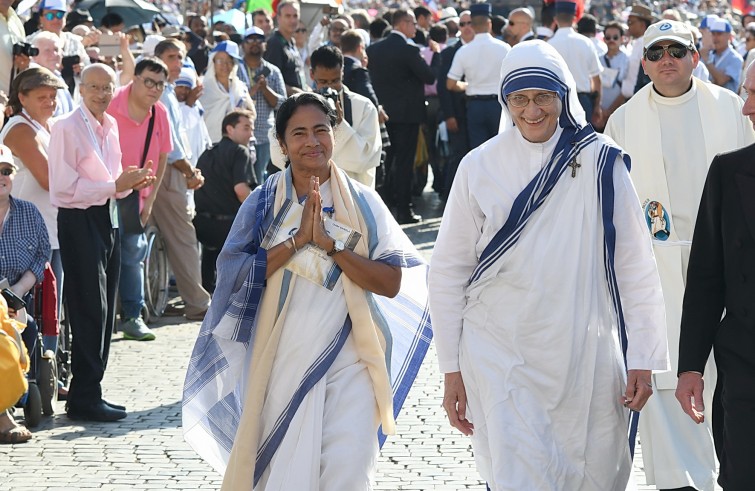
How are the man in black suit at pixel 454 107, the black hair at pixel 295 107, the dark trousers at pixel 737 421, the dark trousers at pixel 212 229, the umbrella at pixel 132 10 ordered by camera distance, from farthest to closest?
the umbrella at pixel 132 10 < the man in black suit at pixel 454 107 < the dark trousers at pixel 212 229 < the black hair at pixel 295 107 < the dark trousers at pixel 737 421

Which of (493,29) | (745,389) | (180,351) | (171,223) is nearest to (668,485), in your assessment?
(745,389)

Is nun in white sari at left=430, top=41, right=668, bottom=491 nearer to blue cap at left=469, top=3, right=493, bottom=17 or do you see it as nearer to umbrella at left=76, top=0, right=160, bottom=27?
blue cap at left=469, top=3, right=493, bottom=17

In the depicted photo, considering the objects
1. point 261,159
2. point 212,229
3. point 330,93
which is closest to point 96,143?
point 330,93

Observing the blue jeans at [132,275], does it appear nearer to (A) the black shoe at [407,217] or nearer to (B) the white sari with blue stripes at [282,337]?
(B) the white sari with blue stripes at [282,337]

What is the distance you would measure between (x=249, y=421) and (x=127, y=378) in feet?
14.4

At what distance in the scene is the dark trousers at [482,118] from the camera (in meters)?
16.6

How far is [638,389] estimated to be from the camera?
197 inches

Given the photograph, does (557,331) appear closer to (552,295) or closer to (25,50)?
(552,295)

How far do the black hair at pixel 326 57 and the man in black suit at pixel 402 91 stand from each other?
788 cm

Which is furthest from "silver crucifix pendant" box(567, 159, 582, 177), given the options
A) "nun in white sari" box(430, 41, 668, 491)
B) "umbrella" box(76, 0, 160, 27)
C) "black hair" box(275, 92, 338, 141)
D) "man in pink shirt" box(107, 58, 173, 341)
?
"umbrella" box(76, 0, 160, 27)

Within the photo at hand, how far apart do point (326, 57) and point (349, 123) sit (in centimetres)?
46

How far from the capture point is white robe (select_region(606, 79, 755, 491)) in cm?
671

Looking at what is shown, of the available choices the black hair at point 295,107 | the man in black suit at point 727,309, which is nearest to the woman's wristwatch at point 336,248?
the black hair at point 295,107

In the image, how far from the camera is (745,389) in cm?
437
